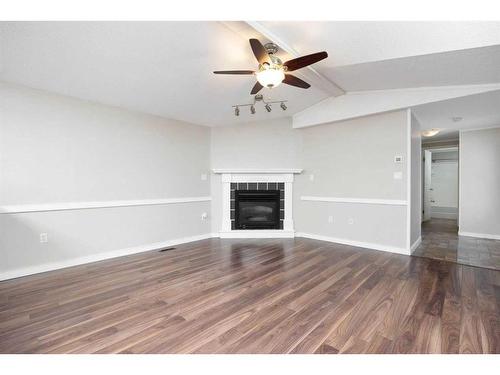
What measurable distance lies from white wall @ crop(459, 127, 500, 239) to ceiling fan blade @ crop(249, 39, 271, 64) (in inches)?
200

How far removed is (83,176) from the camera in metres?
3.20

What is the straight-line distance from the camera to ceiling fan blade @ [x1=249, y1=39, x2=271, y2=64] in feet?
6.25

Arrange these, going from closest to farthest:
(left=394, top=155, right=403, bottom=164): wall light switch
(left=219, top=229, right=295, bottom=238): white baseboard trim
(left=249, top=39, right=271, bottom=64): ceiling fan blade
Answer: (left=249, top=39, right=271, bottom=64): ceiling fan blade < (left=394, top=155, right=403, bottom=164): wall light switch < (left=219, top=229, right=295, bottom=238): white baseboard trim

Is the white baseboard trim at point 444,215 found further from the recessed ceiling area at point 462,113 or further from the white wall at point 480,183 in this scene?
the recessed ceiling area at point 462,113

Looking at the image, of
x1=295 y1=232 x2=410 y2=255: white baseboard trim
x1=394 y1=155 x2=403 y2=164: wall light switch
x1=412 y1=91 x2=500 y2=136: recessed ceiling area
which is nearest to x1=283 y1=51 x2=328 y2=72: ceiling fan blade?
x1=412 y1=91 x2=500 y2=136: recessed ceiling area

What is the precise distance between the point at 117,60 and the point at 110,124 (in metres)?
1.37

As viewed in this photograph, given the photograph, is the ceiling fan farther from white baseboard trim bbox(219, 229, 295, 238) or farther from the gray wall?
white baseboard trim bbox(219, 229, 295, 238)

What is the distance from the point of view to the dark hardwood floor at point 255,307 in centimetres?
156

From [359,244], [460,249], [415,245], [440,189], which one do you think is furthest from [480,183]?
[440,189]

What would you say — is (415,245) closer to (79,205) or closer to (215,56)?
(215,56)

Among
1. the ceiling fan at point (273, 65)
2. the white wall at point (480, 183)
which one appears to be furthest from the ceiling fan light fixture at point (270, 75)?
the white wall at point (480, 183)

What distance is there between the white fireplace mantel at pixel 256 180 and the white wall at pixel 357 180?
17 centimetres

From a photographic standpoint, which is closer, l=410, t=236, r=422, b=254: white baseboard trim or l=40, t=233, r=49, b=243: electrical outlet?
l=40, t=233, r=49, b=243: electrical outlet
